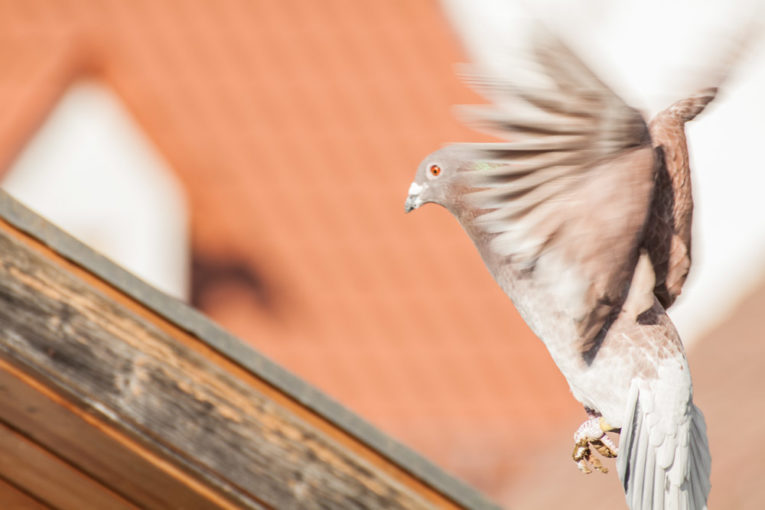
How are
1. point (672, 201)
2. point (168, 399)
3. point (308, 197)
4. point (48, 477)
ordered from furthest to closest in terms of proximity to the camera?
point (308, 197) < point (48, 477) < point (672, 201) < point (168, 399)

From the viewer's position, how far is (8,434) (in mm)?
1189

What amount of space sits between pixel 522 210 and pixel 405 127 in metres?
3.60

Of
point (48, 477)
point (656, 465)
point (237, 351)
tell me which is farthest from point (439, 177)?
point (48, 477)

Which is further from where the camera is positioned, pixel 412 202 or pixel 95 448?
pixel 412 202

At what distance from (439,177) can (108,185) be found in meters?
3.74

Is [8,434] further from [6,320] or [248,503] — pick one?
[248,503]

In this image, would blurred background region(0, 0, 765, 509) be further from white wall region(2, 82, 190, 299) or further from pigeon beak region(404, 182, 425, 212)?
pigeon beak region(404, 182, 425, 212)

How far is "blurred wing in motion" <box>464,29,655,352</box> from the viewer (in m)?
0.95

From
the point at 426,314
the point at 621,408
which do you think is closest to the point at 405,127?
the point at 426,314

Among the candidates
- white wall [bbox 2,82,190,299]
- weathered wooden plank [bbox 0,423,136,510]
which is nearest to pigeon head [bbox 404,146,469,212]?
weathered wooden plank [bbox 0,423,136,510]

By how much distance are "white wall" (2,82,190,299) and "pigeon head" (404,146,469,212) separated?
3338 mm

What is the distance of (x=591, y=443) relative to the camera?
113cm

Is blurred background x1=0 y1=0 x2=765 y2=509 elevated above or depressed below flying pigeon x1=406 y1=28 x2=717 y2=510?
above

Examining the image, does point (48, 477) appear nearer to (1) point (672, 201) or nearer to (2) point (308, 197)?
(1) point (672, 201)
